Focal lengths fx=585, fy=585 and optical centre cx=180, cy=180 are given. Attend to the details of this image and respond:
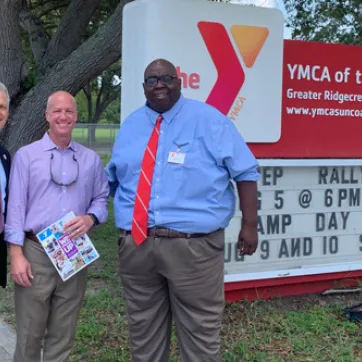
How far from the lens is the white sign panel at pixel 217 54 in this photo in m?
4.49

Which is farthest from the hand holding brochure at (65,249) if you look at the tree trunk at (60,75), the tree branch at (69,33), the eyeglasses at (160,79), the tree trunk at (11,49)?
the tree branch at (69,33)

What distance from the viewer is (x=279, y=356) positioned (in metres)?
4.40

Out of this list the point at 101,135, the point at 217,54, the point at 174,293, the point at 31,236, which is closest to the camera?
the point at 31,236

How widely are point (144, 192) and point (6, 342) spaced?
7.69 feet

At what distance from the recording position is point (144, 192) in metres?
3.25

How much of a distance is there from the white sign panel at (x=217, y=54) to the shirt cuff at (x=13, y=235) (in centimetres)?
165

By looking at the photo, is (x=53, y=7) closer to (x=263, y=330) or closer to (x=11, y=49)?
(x=11, y=49)

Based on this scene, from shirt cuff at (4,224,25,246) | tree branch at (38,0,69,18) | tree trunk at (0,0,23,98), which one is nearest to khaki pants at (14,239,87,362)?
shirt cuff at (4,224,25,246)

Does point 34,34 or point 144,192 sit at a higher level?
point 34,34

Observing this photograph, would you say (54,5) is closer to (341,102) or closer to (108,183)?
(341,102)

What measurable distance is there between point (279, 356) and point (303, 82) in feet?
7.82

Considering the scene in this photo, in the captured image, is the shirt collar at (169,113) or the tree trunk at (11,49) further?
the tree trunk at (11,49)

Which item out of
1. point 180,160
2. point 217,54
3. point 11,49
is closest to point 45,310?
Result: point 180,160

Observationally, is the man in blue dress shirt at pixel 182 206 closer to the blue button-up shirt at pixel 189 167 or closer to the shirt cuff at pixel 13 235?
the blue button-up shirt at pixel 189 167
